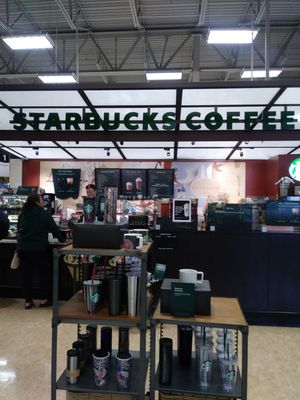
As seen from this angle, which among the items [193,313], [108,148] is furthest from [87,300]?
[108,148]

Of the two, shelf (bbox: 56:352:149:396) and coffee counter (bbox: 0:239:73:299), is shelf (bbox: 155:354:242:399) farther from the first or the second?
coffee counter (bbox: 0:239:73:299)

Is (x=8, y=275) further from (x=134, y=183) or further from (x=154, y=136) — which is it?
(x=154, y=136)

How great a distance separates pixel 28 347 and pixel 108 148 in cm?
543

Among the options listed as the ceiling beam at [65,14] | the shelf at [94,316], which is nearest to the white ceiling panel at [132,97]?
the ceiling beam at [65,14]

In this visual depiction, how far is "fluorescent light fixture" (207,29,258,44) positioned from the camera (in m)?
5.68

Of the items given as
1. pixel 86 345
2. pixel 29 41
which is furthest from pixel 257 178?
pixel 86 345

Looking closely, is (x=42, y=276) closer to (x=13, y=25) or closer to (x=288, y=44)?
(x=13, y=25)

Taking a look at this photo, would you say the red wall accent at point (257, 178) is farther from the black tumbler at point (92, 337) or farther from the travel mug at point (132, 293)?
the travel mug at point (132, 293)

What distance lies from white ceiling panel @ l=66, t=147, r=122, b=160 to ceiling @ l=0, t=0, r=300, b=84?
178 centimetres

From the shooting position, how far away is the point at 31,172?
1071 cm

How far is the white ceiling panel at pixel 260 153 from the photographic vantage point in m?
8.41

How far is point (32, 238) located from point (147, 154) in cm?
492

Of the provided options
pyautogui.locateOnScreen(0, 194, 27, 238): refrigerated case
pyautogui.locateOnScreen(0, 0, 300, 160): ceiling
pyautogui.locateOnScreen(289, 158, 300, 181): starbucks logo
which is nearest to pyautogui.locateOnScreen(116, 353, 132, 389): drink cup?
pyautogui.locateOnScreen(0, 0, 300, 160): ceiling

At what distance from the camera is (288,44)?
7.53 metres
